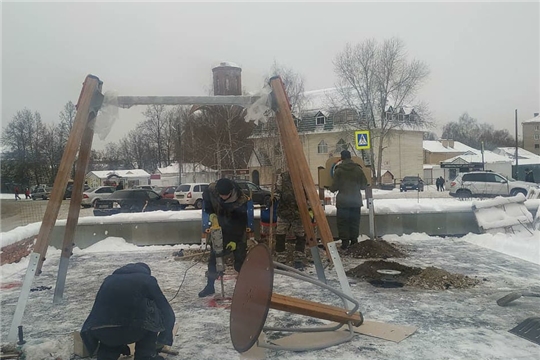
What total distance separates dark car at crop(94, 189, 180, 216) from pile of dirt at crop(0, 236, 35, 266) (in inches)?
466

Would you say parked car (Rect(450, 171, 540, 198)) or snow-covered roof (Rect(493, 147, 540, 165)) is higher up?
snow-covered roof (Rect(493, 147, 540, 165))

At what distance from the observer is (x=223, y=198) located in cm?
606

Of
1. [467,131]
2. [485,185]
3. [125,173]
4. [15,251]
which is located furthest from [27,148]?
[467,131]

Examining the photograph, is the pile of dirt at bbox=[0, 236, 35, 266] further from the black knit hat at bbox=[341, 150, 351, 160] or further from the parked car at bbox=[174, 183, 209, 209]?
the parked car at bbox=[174, 183, 209, 209]

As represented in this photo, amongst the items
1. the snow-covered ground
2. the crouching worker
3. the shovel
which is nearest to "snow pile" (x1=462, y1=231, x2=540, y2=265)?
the snow-covered ground

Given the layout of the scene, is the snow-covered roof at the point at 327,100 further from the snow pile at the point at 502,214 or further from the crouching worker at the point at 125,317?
the crouching worker at the point at 125,317

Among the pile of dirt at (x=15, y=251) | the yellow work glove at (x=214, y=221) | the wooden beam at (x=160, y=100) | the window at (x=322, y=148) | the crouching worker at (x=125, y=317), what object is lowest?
the pile of dirt at (x=15, y=251)

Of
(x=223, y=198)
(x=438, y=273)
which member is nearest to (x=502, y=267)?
(x=438, y=273)

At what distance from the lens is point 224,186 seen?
6.00 metres

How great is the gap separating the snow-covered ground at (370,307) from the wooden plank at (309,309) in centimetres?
23

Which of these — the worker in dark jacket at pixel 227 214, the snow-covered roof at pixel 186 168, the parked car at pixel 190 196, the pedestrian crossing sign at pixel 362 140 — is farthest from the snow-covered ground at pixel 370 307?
the snow-covered roof at pixel 186 168

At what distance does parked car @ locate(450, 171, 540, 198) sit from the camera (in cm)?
2639

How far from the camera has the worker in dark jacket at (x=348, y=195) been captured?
914 centimetres

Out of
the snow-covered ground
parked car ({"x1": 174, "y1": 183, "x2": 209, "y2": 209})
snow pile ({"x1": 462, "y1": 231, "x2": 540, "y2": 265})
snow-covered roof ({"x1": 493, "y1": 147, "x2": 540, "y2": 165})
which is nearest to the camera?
the snow-covered ground
